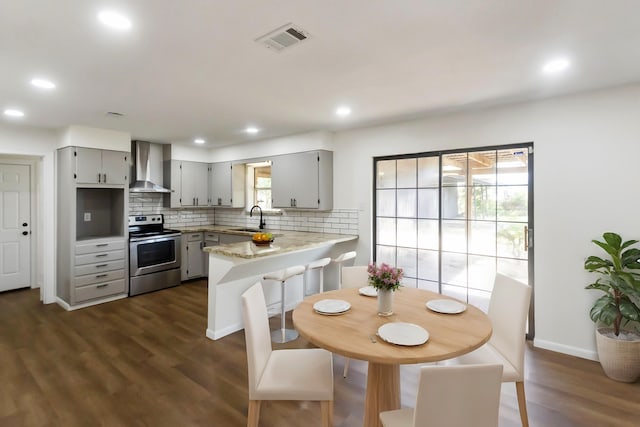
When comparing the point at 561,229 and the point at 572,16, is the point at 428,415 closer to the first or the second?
the point at 572,16

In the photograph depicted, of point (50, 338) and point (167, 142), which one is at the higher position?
point (167, 142)

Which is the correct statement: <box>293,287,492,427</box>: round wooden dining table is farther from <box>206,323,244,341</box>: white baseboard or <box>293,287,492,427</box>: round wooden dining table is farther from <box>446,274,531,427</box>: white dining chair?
<box>206,323,244,341</box>: white baseboard

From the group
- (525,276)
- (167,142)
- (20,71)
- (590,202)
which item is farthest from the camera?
(167,142)

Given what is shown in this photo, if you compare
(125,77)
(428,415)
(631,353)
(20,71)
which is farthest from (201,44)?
(631,353)

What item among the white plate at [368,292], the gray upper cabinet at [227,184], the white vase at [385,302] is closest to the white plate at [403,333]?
the white vase at [385,302]

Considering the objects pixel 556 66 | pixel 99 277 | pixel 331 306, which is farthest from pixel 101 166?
pixel 556 66

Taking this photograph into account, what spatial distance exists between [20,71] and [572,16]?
11.8 ft

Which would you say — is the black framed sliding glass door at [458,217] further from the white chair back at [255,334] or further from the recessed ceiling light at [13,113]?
the recessed ceiling light at [13,113]

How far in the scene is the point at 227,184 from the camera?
5.70m

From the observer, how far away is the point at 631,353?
2.46 meters

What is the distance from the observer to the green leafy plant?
8.13 ft

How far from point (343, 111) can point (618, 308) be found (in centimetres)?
292

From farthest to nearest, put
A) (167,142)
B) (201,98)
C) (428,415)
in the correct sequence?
(167,142) → (201,98) → (428,415)

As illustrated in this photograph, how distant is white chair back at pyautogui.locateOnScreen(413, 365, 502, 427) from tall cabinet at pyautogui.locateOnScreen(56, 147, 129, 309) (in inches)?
181
